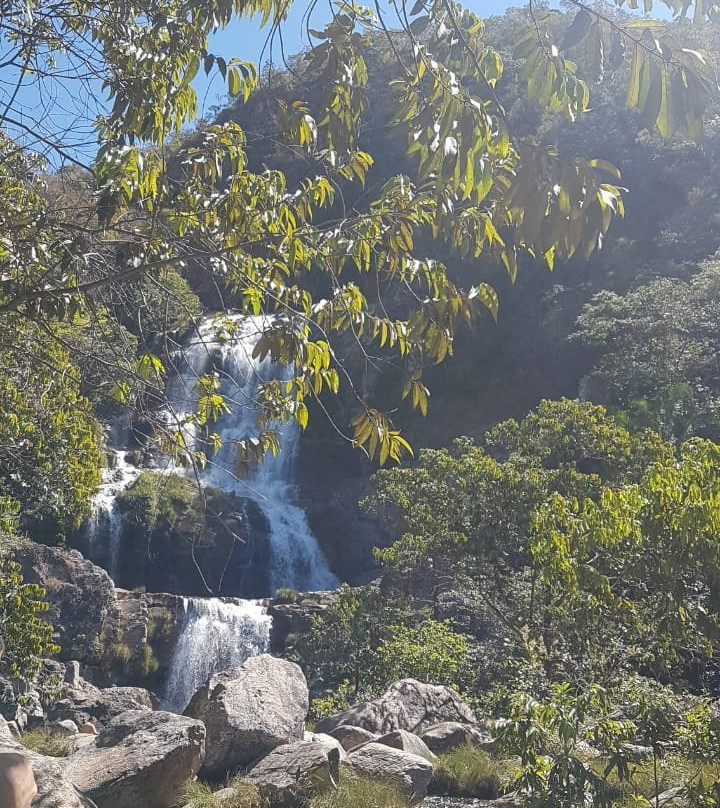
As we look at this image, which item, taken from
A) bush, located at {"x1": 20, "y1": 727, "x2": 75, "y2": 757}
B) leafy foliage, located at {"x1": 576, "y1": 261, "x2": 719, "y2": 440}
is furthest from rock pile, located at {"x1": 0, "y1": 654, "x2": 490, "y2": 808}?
leafy foliage, located at {"x1": 576, "y1": 261, "x2": 719, "y2": 440}

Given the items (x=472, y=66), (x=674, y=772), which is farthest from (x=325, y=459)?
(x=472, y=66)

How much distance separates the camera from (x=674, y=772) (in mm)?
7570

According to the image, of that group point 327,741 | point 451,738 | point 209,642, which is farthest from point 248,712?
point 209,642

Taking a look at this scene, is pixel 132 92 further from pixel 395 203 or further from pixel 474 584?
pixel 474 584

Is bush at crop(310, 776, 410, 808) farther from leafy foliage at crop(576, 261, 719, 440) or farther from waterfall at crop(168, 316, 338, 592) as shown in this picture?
waterfall at crop(168, 316, 338, 592)

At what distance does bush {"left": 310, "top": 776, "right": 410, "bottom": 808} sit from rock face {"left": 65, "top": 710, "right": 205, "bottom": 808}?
3.86 feet

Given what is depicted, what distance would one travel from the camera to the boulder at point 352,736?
9950 millimetres

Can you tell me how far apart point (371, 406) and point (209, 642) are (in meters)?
16.8

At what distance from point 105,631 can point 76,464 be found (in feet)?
33.0

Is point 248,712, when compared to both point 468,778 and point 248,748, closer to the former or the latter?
point 248,748

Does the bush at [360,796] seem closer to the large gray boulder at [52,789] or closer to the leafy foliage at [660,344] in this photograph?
the large gray boulder at [52,789]

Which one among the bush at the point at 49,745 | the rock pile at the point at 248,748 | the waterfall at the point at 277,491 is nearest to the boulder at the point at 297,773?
the rock pile at the point at 248,748

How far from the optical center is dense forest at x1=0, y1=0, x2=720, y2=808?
310 cm

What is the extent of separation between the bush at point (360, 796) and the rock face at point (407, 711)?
10.7 feet
